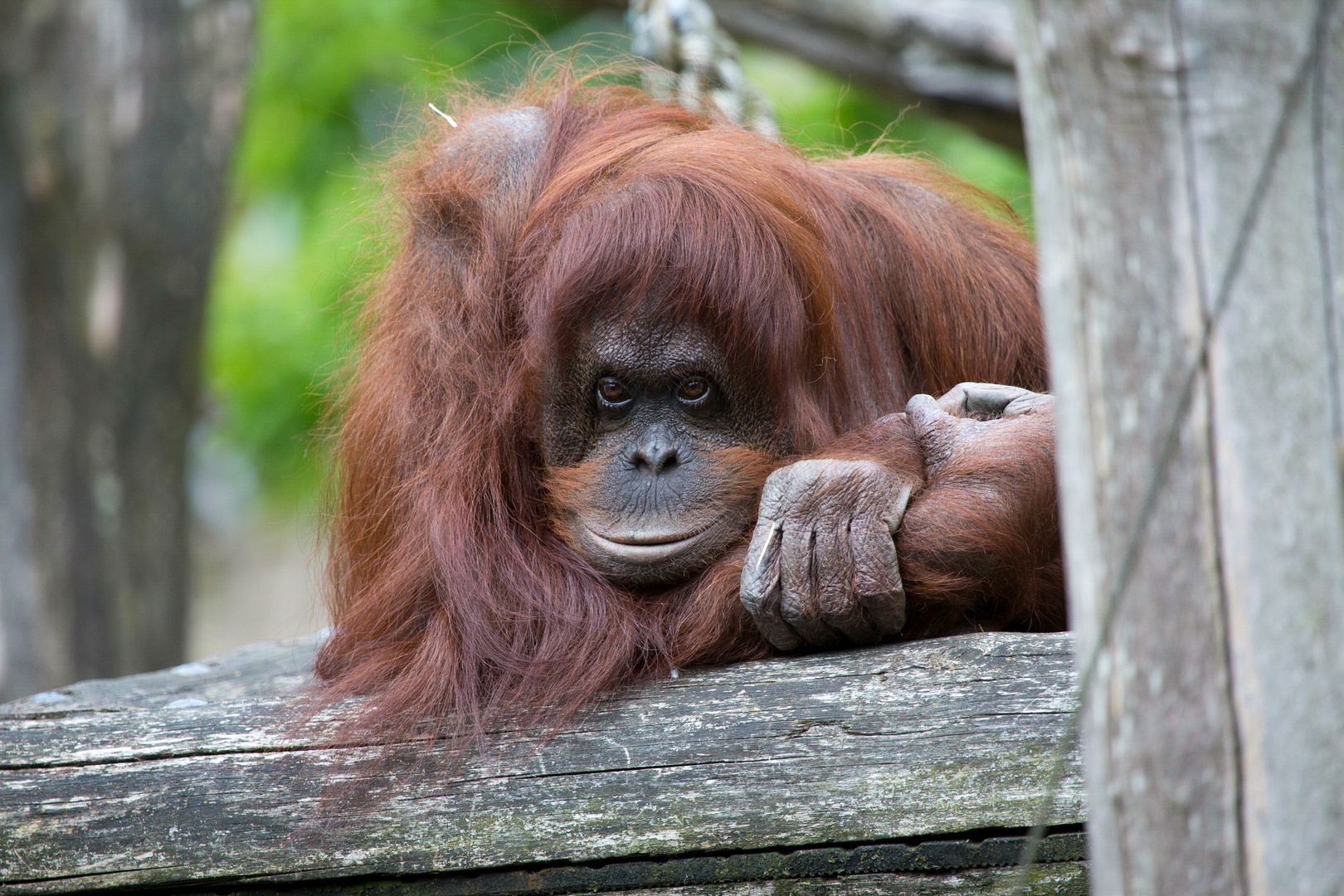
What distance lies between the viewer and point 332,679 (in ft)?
5.88

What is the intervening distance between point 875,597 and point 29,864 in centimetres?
103

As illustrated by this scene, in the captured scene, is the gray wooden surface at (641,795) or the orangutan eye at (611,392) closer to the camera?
the gray wooden surface at (641,795)

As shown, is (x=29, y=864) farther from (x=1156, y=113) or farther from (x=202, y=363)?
(x=202, y=363)

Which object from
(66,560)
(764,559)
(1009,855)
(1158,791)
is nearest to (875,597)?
(764,559)

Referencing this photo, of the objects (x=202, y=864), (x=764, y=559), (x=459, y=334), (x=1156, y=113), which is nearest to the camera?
(x=1156, y=113)

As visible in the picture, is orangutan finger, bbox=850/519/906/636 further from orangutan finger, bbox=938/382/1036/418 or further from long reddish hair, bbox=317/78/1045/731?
orangutan finger, bbox=938/382/1036/418

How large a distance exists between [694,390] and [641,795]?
58 cm

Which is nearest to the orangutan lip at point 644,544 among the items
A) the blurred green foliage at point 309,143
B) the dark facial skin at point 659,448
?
the dark facial skin at point 659,448

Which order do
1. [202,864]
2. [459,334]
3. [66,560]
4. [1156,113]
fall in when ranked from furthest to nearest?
[66,560] < [459,334] < [202,864] < [1156,113]

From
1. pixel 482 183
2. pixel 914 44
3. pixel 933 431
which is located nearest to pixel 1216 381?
pixel 933 431

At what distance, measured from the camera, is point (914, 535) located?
1557 mm

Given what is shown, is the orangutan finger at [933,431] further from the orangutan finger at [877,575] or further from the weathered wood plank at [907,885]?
the weathered wood plank at [907,885]

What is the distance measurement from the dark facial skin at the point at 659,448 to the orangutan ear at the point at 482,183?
31 cm

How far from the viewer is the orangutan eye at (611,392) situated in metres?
1.70
